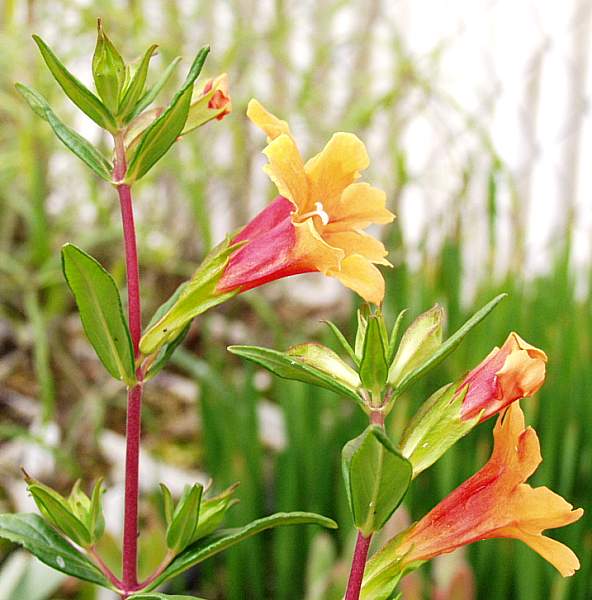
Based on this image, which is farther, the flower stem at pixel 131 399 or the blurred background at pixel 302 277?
the blurred background at pixel 302 277

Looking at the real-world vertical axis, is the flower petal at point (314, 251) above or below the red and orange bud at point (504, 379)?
above

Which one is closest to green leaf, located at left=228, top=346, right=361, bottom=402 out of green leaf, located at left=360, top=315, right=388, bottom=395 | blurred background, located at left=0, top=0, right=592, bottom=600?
green leaf, located at left=360, top=315, right=388, bottom=395

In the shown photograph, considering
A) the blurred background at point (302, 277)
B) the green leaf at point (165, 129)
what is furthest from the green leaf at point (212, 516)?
the blurred background at point (302, 277)

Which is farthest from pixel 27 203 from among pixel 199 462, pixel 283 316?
pixel 283 316

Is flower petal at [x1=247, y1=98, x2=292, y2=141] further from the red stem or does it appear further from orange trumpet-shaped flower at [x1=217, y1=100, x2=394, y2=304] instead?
the red stem

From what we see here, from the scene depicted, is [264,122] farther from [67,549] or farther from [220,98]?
[67,549]

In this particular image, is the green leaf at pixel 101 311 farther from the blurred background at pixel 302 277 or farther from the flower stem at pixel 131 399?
the blurred background at pixel 302 277

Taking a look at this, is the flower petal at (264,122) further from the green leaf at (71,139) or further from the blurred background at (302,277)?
the blurred background at (302,277)
